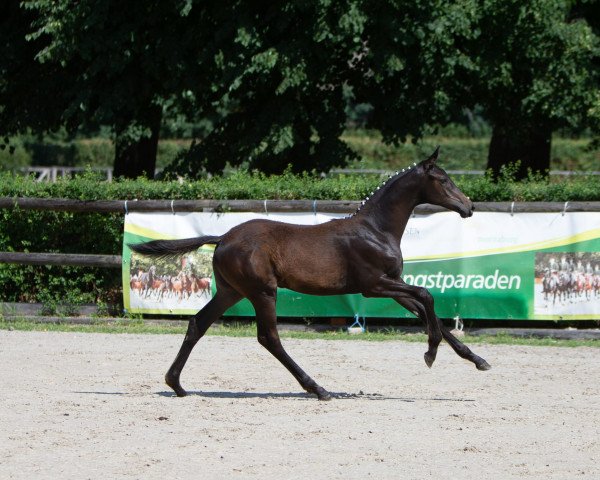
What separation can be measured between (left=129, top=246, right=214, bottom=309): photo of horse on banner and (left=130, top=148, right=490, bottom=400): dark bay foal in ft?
15.7

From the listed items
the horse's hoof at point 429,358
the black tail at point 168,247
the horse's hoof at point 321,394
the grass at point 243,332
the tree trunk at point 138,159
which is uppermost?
the tree trunk at point 138,159

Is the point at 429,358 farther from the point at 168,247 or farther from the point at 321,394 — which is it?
the point at 168,247

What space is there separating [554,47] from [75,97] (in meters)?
9.25

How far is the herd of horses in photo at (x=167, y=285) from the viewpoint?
14.4 metres

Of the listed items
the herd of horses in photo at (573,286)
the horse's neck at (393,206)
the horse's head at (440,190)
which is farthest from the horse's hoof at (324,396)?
the herd of horses in photo at (573,286)

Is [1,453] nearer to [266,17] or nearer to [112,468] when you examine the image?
[112,468]

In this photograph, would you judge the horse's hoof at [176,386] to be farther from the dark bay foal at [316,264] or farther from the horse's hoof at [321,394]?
the horse's hoof at [321,394]

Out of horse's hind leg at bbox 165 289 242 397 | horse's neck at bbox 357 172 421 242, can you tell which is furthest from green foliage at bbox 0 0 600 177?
horse's hind leg at bbox 165 289 242 397

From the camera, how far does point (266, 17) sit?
1959 cm

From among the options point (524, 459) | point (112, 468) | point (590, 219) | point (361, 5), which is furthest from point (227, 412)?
point (361, 5)

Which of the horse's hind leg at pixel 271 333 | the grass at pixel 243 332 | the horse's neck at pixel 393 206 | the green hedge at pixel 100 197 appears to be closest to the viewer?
the horse's hind leg at pixel 271 333

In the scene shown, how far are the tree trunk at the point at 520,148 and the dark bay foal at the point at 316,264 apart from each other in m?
12.6

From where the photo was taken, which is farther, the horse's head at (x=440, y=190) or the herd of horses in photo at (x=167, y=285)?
the herd of horses in photo at (x=167, y=285)

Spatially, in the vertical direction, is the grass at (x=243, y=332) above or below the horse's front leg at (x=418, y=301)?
below
